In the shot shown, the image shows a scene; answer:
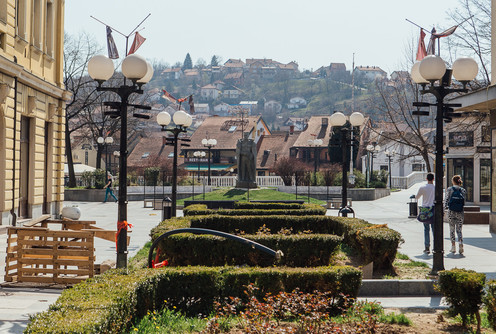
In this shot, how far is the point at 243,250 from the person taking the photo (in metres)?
10.7

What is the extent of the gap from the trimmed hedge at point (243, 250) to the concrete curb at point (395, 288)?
1518mm

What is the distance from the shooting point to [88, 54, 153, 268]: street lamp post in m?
9.51

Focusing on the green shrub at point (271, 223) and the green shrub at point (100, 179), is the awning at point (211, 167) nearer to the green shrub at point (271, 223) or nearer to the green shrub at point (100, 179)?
the green shrub at point (100, 179)

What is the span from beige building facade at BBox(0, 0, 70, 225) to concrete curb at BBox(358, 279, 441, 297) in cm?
1286

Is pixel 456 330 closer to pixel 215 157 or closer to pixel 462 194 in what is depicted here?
pixel 462 194

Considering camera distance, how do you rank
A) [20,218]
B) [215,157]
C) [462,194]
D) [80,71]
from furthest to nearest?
[215,157] < [80,71] < [20,218] < [462,194]

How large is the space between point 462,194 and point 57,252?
373 inches

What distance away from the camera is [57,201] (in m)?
A: 23.5

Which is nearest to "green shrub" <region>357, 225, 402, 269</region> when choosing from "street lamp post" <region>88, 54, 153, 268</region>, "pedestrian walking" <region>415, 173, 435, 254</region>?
"pedestrian walking" <region>415, 173, 435, 254</region>

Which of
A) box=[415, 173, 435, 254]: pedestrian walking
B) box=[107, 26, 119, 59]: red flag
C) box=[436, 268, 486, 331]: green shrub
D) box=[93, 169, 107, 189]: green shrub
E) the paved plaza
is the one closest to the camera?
box=[436, 268, 486, 331]: green shrub

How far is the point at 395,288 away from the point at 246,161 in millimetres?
26287

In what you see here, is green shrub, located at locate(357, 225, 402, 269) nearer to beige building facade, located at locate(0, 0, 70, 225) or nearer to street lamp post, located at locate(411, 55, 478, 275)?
street lamp post, located at locate(411, 55, 478, 275)

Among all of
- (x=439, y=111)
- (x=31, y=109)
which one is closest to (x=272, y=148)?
(x=31, y=109)

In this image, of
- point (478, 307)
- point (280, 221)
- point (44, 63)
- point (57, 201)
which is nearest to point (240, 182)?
point (57, 201)
